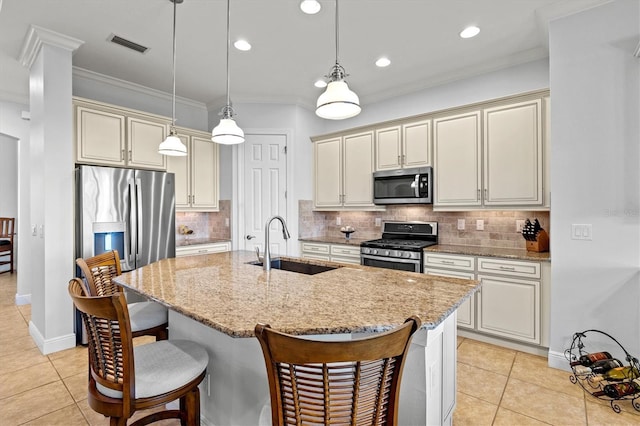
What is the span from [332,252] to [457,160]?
1902 millimetres

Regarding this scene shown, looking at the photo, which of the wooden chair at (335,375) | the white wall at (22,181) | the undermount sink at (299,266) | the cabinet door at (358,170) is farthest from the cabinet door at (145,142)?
the wooden chair at (335,375)

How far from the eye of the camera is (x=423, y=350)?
4.52ft

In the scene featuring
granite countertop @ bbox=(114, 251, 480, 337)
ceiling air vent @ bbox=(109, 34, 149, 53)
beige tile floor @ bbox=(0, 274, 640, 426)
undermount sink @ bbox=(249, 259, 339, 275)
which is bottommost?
beige tile floor @ bbox=(0, 274, 640, 426)

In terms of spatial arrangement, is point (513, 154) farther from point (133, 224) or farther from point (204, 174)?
point (133, 224)

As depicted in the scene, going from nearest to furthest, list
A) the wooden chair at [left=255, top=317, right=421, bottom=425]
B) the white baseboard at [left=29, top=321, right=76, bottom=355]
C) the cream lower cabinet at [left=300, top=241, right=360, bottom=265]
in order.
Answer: the wooden chair at [left=255, top=317, right=421, bottom=425]
the white baseboard at [left=29, top=321, right=76, bottom=355]
the cream lower cabinet at [left=300, top=241, right=360, bottom=265]

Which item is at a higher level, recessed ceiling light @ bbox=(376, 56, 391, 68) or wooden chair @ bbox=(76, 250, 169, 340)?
recessed ceiling light @ bbox=(376, 56, 391, 68)

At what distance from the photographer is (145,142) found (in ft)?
12.4

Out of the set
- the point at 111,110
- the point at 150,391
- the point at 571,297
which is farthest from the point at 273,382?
the point at 111,110

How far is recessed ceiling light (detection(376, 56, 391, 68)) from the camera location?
3.50 meters

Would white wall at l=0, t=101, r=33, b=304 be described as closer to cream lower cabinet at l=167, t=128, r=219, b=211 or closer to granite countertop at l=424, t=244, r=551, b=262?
cream lower cabinet at l=167, t=128, r=219, b=211

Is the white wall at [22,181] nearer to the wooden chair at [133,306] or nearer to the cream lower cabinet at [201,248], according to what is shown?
the cream lower cabinet at [201,248]

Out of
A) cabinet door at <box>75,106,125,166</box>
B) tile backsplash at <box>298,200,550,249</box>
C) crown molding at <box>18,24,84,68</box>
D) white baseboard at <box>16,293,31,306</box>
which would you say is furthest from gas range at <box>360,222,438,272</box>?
white baseboard at <box>16,293,31,306</box>

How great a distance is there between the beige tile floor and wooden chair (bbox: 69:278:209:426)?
1.05 metres

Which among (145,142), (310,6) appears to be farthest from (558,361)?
(145,142)
